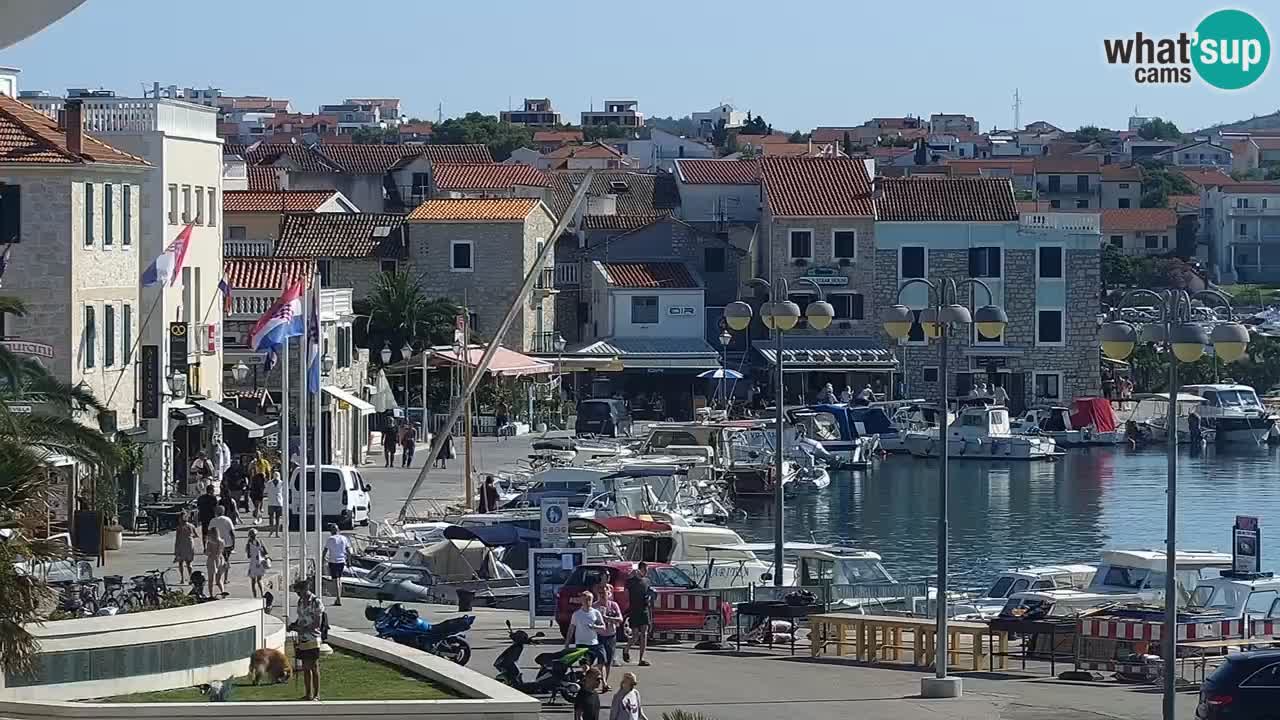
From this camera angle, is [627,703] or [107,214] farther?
[107,214]

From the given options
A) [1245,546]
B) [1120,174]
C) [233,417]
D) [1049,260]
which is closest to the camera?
[1245,546]

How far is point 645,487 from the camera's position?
174 feet

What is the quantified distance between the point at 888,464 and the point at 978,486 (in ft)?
21.4

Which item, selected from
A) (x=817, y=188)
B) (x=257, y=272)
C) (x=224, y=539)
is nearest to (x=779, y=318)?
(x=224, y=539)

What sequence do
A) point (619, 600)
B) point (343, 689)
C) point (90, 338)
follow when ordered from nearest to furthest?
point (343, 689)
point (619, 600)
point (90, 338)

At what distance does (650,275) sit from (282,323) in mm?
54537

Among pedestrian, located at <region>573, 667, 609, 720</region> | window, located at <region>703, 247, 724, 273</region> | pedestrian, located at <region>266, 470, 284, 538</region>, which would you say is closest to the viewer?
pedestrian, located at <region>573, 667, 609, 720</region>

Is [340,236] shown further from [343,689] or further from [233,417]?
[343,689]

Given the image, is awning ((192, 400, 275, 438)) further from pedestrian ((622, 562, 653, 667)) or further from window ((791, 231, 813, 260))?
window ((791, 231, 813, 260))

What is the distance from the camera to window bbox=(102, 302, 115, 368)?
42.2 meters

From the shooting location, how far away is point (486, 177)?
98438 millimetres

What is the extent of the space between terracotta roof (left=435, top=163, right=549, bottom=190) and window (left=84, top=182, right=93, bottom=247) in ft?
182

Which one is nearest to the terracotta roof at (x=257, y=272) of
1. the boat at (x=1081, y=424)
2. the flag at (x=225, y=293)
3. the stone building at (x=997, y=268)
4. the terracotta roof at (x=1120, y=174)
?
the flag at (x=225, y=293)

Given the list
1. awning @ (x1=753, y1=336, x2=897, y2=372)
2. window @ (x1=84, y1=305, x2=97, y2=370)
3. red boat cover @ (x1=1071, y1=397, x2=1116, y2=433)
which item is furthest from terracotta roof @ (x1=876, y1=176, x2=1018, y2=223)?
window @ (x1=84, y1=305, x2=97, y2=370)
